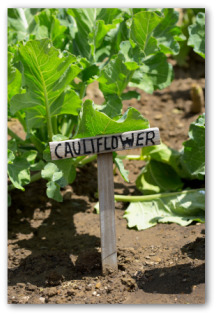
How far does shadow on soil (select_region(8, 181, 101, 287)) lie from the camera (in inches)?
105

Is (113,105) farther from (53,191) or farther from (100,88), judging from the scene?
(53,191)

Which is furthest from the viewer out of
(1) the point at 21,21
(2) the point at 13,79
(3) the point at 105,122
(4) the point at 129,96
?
(1) the point at 21,21

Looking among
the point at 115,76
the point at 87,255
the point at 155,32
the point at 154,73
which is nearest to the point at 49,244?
the point at 87,255

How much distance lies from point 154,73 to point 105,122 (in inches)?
40.5

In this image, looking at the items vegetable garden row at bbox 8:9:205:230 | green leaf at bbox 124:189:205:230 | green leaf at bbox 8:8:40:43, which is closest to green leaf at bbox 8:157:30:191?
vegetable garden row at bbox 8:9:205:230

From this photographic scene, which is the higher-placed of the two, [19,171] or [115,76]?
[115,76]

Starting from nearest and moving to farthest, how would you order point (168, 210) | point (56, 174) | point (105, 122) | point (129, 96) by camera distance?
point (105, 122), point (56, 174), point (168, 210), point (129, 96)

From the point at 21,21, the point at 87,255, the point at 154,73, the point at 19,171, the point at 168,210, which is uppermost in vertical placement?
the point at 21,21

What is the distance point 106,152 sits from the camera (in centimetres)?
247

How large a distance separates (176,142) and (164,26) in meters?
0.97

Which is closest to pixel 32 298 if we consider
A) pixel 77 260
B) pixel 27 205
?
pixel 77 260

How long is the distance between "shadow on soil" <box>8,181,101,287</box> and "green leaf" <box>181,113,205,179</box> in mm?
699

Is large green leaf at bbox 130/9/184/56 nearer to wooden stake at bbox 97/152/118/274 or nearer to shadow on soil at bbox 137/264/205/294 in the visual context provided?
wooden stake at bbox 97/152/118/274

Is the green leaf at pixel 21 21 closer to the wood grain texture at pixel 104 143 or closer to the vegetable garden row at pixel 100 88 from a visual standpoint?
the vegetable garden row at pixel 100 88
